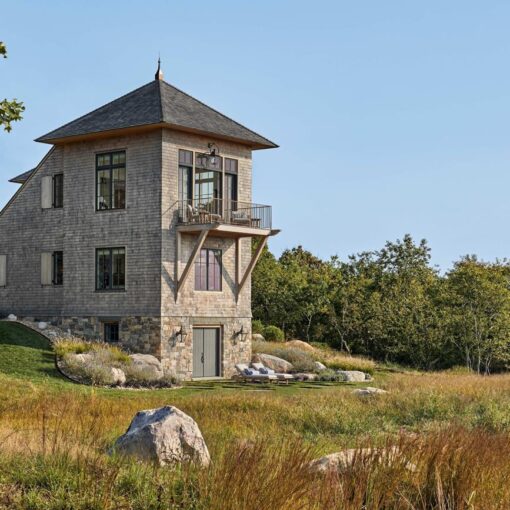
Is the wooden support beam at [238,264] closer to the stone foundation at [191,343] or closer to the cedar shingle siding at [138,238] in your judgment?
the cedar shingle siding at [138,238]

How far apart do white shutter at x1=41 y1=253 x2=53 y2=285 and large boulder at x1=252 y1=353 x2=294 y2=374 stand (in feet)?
25.9

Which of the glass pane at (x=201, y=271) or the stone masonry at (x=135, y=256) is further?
the glass pane at (x=201, y=271)

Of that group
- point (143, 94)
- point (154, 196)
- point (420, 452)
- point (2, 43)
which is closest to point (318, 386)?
point (154, 196)

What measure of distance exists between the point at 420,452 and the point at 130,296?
73.9 ft

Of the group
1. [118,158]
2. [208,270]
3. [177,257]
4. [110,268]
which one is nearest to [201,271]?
[208,270]

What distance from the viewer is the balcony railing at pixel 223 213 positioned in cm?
2895

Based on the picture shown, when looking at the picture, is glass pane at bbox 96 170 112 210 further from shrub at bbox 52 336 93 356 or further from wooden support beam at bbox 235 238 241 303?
shrub at bbox 52 336 93 356

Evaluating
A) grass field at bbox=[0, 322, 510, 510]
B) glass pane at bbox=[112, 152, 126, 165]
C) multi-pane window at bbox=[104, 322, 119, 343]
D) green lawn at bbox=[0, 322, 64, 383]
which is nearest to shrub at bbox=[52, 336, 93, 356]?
green lawn at bbox=[0, 322, 64, 383]

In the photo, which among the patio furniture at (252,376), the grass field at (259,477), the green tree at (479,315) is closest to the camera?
the grass field at (259,477)

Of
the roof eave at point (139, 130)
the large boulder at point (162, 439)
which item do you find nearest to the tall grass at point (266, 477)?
the large boulder at point (162, 439)

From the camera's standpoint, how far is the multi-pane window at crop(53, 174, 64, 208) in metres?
32.3

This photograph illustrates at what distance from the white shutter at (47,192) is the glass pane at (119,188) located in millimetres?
3581

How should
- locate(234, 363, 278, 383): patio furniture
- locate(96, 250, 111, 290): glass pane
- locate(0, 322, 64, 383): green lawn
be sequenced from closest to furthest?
locate(0, 322, 64, 383): green lawn < locate(234, 363, 278, 383): patio furniture < locate(96, 250, 111, 290): glass pane

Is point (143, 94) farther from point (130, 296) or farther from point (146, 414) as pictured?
point (146, 414)
